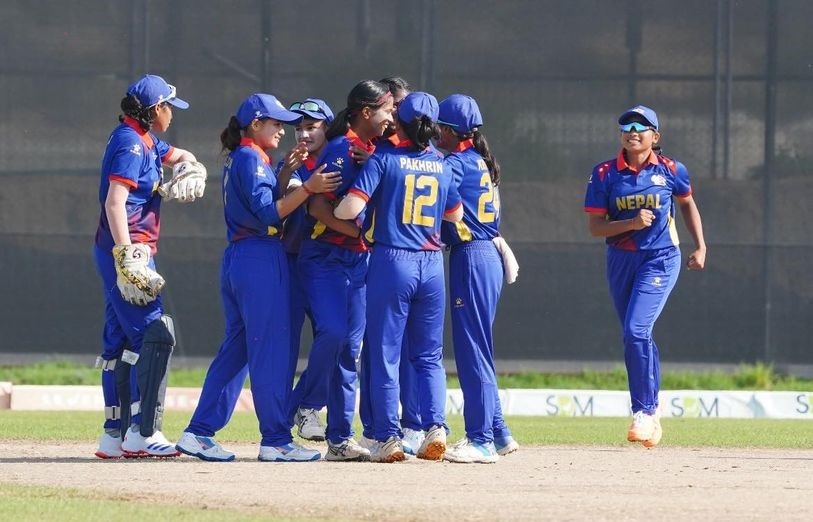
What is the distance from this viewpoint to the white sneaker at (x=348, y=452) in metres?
7.86

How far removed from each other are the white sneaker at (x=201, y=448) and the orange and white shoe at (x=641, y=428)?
8.53 feet

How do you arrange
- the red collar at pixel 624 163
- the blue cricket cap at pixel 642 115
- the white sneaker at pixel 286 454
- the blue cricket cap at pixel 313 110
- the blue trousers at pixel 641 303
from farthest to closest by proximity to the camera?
1. the red collar at pixel 624 163
2. the blue cricket cap at pixel 642 115
3. the blue trousers at pixel 641 303
4. the blue cricket cap at pixel 313 110
5. the white sneaker at pixel 286 454

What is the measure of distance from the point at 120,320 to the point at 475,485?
7.66 feet

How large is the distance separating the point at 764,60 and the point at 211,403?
350 inches

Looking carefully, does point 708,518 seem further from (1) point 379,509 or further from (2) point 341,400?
(2) point 341,400

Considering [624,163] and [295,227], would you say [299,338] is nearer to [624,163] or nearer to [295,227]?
[295,227]

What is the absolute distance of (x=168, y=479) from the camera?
6.98m

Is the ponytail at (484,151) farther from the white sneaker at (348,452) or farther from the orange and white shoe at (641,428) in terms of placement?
the orange and white shoe at (641,428)

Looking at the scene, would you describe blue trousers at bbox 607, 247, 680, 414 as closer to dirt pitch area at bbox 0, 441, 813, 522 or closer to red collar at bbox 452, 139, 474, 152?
dirt pitch area at bbox 0, 441, 813, 522

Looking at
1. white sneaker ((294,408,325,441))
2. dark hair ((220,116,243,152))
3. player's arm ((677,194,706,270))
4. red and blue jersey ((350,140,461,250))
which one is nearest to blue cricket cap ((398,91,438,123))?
red and blue jersey ((350,140,461,250))

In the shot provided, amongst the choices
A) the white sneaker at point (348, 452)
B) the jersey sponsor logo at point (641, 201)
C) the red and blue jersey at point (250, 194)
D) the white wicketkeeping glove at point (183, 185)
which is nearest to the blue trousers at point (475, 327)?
the white sneaker at point (348, 452)

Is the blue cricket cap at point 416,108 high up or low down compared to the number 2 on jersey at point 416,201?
up

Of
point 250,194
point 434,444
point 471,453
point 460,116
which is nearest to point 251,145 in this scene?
point 250,194

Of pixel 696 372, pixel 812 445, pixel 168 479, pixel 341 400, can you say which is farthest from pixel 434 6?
pixel 168 479
